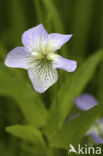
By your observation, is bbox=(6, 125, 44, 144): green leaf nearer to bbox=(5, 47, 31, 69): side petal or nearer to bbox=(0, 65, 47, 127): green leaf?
bbox=(0, 65, 47, 127): green leaf

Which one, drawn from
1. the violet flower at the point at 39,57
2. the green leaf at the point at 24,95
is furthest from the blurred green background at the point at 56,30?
the violet flower at the point at 39,57

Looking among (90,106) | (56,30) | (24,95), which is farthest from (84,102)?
(56,30)

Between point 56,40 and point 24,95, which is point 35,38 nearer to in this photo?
point 56,40

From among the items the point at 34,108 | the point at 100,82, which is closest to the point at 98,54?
the point at 100,82

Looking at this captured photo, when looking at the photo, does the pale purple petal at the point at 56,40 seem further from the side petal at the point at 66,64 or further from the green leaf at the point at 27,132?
→ the green leaf at the point at 27,132

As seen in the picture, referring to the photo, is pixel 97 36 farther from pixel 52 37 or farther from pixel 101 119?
pixel 52 37

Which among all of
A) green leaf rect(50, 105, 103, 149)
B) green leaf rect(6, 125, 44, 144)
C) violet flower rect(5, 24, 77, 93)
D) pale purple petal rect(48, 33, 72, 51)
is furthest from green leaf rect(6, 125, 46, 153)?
pale purple petal rect(48, 33, 72, 51)
